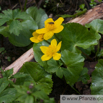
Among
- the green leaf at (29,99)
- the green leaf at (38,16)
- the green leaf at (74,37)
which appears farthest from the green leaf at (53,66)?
the green leaf at (38,16)

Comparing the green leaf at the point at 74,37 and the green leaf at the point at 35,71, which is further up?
the green leaf at the point at 74,37

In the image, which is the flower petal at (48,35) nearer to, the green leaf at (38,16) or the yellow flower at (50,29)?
the yellow flower at (50,29)

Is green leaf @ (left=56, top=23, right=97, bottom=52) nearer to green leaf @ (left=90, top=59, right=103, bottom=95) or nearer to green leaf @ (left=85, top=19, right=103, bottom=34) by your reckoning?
green leaf @ (left=85, top=19, right=103, bottom=34)

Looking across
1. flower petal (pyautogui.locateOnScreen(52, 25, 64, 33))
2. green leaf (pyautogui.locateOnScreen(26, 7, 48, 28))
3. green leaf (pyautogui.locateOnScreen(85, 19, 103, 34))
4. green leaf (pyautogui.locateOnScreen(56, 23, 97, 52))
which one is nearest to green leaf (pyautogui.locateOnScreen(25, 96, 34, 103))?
flower petal (pyautogui.locateOnScreen(52, 25, 64, 33))

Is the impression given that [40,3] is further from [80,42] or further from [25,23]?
[80,42]

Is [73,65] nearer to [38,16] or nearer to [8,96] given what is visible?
[8,96]

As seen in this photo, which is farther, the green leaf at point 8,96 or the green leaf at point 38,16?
the green leaf at point 38,16

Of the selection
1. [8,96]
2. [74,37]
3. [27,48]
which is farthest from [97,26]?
[8,96]
